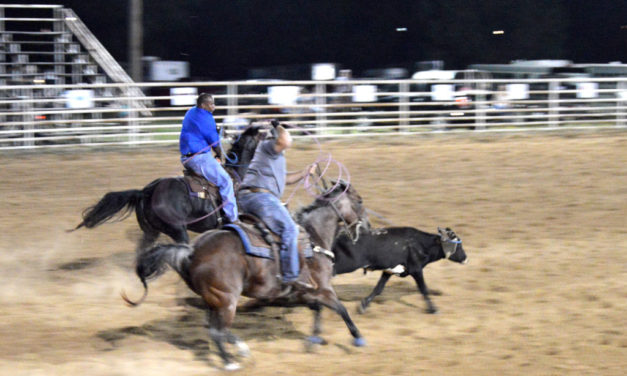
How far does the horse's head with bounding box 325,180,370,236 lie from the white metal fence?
7.98 meters

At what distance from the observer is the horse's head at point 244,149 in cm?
875

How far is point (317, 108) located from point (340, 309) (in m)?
11.9

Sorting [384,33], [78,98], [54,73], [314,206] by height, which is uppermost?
[384,33]

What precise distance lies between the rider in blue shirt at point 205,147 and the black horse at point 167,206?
0.69 feet

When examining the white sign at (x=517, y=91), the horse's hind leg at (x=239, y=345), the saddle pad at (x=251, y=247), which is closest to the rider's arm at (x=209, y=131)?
the saddle pad at (x=251, y=247)

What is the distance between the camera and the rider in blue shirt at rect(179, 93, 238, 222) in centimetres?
827

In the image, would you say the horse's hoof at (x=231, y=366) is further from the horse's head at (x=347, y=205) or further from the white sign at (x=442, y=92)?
the white sign at (x=442, y=92)

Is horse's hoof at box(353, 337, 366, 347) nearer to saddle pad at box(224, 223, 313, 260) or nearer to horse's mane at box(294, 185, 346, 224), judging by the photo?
saddle pad at box(224, 223, 313, 260)

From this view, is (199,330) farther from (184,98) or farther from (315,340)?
(184,98)

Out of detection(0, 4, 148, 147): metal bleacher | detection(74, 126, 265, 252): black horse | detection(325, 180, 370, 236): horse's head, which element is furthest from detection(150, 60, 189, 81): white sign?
detection(325, 180, 370, 236): horse's head

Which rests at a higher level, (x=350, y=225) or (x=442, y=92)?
(x=442, y=92)

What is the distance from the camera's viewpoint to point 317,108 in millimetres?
18188

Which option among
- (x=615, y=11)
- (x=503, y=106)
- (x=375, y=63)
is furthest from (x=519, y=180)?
(x=615, y=11)

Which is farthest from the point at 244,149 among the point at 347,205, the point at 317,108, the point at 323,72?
the point at 323,72
